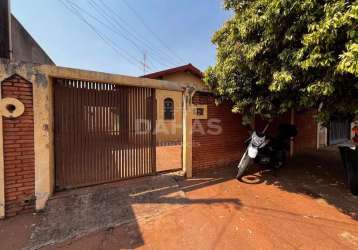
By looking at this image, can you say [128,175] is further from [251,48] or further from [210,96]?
[251,48]

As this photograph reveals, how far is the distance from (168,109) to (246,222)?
26.5 feet

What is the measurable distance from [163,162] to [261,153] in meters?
3.11

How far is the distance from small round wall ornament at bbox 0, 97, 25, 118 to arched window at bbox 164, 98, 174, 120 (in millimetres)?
7570

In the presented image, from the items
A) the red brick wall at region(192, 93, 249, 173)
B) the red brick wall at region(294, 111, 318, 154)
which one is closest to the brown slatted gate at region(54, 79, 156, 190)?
the red brick wall at region(192, 93, 249, 173)

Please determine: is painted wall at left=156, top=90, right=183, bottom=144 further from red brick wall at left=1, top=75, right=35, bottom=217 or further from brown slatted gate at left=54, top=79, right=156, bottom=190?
red brick wall at left=1, top=75, right=35, bottom=217

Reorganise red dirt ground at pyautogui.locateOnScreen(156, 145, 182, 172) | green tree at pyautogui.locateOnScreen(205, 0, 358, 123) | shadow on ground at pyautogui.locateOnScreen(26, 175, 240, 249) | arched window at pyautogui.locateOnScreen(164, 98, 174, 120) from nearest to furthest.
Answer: green tree at pyautogui.locateOnScreen(205, 0, 358, 123), shadow on ground at pyautogui.locateOnScreen(26, 175, 240, 249), red dirt ground at pyautogui.locateOnScreen(156, 145, 182, 172), arched window at pyautogui.locateOnScreen(164, 98, 174, 120)

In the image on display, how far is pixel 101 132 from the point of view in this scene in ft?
13.2

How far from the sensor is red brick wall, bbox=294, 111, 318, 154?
29.5 ft

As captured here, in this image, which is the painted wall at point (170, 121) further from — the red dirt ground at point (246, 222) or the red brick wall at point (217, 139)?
the red dirt ground at point (246, 222)

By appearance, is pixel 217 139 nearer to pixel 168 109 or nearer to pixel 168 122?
pixel 168 122

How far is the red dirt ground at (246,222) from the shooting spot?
2.58 m

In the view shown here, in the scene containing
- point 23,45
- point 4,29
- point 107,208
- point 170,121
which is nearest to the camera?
point 107,208

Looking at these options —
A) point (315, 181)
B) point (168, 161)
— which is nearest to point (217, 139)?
point (168, 161)

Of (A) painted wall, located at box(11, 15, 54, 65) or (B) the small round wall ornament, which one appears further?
(A) painted wall, located at box(11, 15, 54, 65)
